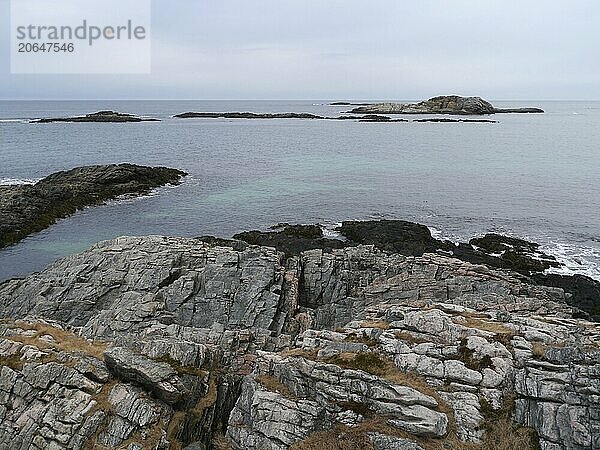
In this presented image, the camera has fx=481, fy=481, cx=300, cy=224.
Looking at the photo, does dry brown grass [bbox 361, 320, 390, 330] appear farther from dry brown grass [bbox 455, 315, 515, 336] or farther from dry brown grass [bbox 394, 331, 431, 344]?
dry brown grass [bbox 455, 315, 515, 336]

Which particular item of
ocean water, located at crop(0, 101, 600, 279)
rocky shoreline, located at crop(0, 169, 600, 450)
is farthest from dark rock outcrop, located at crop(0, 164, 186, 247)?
rocky shoreline, located at crop(0, 169, 600, 450)

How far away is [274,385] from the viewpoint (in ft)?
60.1

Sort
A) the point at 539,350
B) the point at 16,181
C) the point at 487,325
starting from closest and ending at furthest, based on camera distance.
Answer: the point at 539,350
the point at 487,325
the point at 16,181

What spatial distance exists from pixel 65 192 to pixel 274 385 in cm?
5341

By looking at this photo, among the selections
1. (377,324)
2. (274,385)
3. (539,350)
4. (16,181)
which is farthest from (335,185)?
(539,350)

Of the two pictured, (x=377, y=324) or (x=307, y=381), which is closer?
(x=307, y=381)

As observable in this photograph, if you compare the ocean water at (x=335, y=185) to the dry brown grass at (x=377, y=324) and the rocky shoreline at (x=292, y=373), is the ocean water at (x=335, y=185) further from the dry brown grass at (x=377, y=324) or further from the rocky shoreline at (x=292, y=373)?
the dry brown grass at (x=377, y=324)

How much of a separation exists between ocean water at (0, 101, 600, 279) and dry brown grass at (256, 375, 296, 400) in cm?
2952

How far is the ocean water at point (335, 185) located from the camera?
50750mm

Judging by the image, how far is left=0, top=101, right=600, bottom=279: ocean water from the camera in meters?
50.8

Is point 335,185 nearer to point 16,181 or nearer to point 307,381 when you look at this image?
point 16,181

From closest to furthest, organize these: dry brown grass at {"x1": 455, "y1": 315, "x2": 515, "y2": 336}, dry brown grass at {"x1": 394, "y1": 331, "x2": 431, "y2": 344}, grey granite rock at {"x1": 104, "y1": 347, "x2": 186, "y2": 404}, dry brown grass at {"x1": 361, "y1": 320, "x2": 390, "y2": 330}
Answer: grey granite rock at {"x1": 104, "y1": 347, "x2": 186, "y2": 404} → dry brown grass at {"x1": 394, "y1": 331, "x2": 431, "y2": 344} → dry brown grass at {"x1": 455, "y1": 315, "x2": 515, "y2": 336} → dry brown grass at {"x1": 361, "y1": 320, "x2": 390, "y2": 330}

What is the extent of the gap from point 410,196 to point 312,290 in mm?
37949

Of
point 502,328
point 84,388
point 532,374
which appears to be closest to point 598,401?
point 532,374
